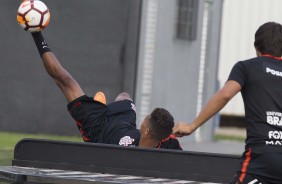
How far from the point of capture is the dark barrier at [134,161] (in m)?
6.84

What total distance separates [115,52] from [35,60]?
1.62m

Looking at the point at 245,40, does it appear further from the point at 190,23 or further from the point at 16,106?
the point at 16,106

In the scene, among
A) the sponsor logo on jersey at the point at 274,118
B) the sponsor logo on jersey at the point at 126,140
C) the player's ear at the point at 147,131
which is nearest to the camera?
the sponsor logo on jersey at the point at 274,118

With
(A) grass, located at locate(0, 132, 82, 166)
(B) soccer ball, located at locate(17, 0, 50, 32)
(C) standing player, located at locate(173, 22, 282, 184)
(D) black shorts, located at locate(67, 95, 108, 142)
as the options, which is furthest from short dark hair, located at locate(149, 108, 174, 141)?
(A) grass, located at locate(0, 132, 82, 166)

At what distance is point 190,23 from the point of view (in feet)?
69.2

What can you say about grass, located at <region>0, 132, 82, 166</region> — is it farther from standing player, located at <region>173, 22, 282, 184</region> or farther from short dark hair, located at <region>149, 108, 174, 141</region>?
standing player, located at <region>173, 22, 282, 184</region>

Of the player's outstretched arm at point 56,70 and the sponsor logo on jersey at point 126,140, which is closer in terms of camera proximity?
the player's outstretched arm at point 56,70

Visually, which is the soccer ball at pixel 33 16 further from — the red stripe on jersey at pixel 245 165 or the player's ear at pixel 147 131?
the red stripe on jersey at pixel 245 165

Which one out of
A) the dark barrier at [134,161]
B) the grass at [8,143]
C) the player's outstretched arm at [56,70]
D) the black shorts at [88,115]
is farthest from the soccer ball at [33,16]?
the grass at [8,143]

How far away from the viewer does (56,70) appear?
8453 millimetres

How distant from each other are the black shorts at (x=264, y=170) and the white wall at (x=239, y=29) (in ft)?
74.2

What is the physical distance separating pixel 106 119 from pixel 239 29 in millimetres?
20464

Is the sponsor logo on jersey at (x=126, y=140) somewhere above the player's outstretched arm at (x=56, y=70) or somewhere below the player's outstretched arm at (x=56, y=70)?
below

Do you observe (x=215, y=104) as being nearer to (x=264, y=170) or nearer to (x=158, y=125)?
(x=264, y=170)
